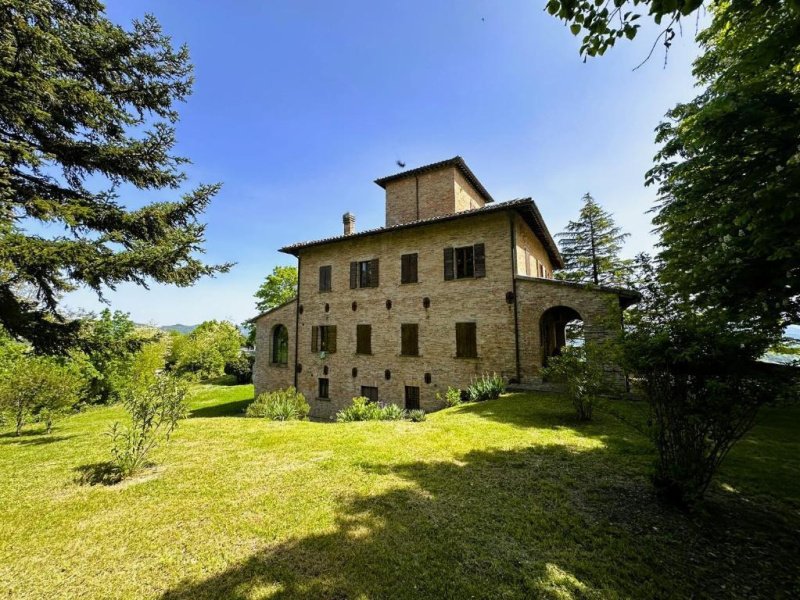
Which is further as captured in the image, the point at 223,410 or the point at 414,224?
the point at 223,410

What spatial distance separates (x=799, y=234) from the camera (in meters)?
3.89

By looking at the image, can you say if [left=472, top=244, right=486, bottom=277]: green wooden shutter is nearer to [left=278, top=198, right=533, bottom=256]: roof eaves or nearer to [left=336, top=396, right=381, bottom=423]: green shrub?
[left=278, top=198, right=533, bottom=256]: roof eaves

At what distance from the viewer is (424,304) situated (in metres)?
15.4

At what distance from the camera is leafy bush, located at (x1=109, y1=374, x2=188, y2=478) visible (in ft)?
18.6

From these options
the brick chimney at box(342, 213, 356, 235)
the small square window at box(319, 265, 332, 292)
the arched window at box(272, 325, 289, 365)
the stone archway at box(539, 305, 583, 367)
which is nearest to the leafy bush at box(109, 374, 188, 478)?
the small square window at box(319, 265, 332, 292)

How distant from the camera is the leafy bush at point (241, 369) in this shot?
32.6 metres

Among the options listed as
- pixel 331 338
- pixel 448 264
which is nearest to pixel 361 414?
pixel 331 338

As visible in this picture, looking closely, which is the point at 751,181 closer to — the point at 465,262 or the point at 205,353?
the point at 465,262

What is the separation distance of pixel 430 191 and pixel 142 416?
16636 mm

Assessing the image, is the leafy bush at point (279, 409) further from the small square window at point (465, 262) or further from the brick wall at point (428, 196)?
the brick wall at point (428, 196)

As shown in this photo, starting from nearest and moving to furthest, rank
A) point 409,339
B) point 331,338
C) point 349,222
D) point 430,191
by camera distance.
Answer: point 409,339 → point 331,338 → point 430,191 → point 349,222

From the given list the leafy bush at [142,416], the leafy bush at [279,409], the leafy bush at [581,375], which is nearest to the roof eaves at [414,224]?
the leafy bush at [581,375]

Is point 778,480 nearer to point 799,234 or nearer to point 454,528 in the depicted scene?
point 799,234

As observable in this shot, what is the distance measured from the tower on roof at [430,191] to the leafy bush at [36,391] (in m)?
16.0
